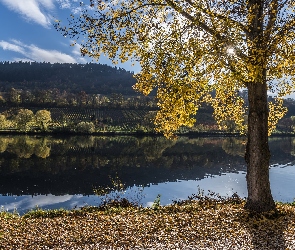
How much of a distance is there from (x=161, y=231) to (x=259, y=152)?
16.6 feet

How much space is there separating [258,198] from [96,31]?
29.8 feet

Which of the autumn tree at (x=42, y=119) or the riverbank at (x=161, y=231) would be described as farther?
the autumn tree at (x=42, y=119)

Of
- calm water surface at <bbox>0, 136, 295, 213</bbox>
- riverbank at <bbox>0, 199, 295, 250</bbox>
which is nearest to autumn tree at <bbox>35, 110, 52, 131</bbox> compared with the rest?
calm water surface at <bbox>0, 136, 295, 213</bbox>

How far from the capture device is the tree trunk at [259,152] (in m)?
12.7

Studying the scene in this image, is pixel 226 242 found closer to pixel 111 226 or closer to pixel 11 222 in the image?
pixel 111 226

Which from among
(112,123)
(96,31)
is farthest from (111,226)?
(112,123)

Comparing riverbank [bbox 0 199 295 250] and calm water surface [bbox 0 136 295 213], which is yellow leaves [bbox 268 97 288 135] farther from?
calm water surface [bbox 0 136 295 213]

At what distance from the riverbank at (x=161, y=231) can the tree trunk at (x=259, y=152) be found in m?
0.57

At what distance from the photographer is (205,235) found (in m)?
10.3

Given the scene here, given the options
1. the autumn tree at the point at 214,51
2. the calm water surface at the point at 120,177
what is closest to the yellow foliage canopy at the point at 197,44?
the autumn tree at the point at 214,51

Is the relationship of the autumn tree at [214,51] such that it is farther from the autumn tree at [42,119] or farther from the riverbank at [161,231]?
the autumn tree at [42,119]

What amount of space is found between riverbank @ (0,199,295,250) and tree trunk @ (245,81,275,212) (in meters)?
0.57

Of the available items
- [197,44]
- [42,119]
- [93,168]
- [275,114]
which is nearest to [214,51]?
[197,44]

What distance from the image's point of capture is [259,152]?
12.7 m
